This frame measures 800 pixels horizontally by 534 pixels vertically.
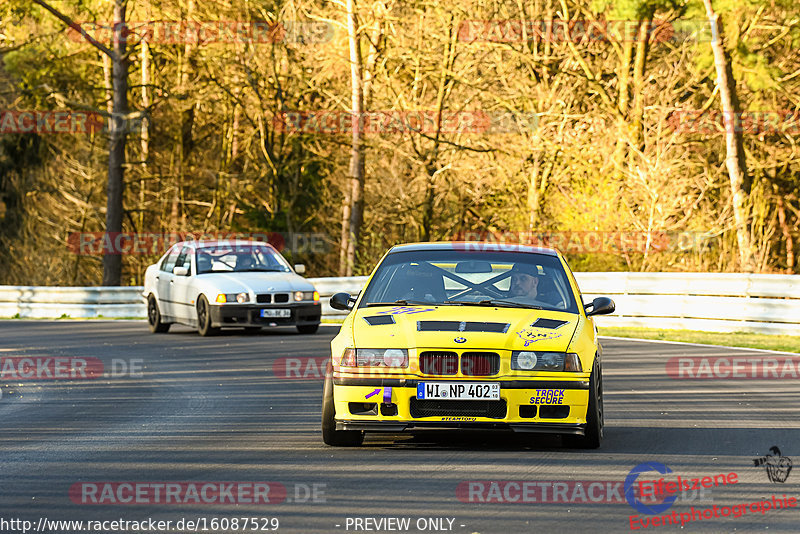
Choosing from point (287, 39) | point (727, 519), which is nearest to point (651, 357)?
point (727, 519)

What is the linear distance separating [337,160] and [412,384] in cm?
3400

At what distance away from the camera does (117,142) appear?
39.5 m

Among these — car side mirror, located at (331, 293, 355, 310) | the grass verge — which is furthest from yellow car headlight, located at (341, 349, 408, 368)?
the grass verge

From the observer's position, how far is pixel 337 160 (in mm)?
42562

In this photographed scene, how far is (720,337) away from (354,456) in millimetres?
13043

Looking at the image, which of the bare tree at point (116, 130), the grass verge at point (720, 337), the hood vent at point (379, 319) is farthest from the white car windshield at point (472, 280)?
the bare tree at point (116, 130)

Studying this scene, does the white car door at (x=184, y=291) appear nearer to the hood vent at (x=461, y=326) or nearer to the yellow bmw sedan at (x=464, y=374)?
the yellow bmw sedan at (x=464, y=374)

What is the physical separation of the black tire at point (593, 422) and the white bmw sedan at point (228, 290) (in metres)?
12.4

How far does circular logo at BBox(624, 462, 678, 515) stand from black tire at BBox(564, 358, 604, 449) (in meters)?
0.57

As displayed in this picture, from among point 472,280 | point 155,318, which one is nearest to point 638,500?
point 472,280

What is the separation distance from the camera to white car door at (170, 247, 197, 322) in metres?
22.1

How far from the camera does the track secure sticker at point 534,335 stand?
8.97 metres

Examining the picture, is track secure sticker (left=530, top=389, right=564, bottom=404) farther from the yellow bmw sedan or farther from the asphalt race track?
the asphalt race track

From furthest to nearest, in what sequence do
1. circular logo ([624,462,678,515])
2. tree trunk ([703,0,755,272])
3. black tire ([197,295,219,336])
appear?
tree trunk ([703,0,755,272]) → black tire ([197,295,219,336]) → circular logo ([624,462,678,515])
